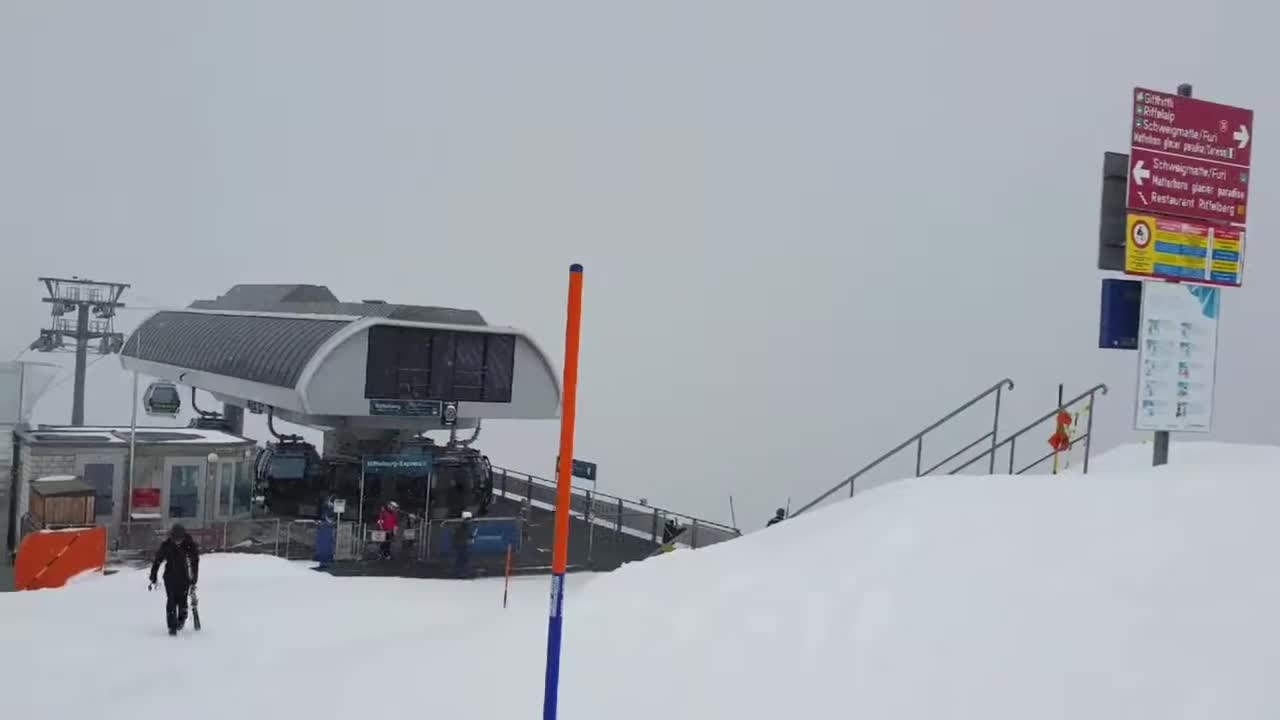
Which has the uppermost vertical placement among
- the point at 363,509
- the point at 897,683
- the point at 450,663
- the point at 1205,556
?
the point at 1205,556

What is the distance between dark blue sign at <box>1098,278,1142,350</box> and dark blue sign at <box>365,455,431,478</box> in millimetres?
19292

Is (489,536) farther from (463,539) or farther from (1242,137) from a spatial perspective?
(1242,137)

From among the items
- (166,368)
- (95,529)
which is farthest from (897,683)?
(166,368)

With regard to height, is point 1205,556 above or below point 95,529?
above

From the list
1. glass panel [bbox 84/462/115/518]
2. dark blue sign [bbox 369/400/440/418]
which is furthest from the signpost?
glass panel [bbox 84/462/115/518]

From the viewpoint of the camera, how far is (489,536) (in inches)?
1035

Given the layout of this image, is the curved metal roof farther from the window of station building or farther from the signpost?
the signpost

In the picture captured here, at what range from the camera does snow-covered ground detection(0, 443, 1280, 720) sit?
6578mm

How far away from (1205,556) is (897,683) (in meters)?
2.74

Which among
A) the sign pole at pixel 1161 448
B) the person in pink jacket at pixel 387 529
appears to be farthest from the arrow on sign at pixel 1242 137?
the person in pink jacket at pixel 387 529

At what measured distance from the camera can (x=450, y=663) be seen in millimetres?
8977

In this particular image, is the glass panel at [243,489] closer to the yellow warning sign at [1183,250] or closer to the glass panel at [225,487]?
the glass panel at [225,487]

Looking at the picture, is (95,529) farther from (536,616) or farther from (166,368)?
(166,368)

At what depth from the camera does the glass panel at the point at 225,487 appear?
2748 centimetres
